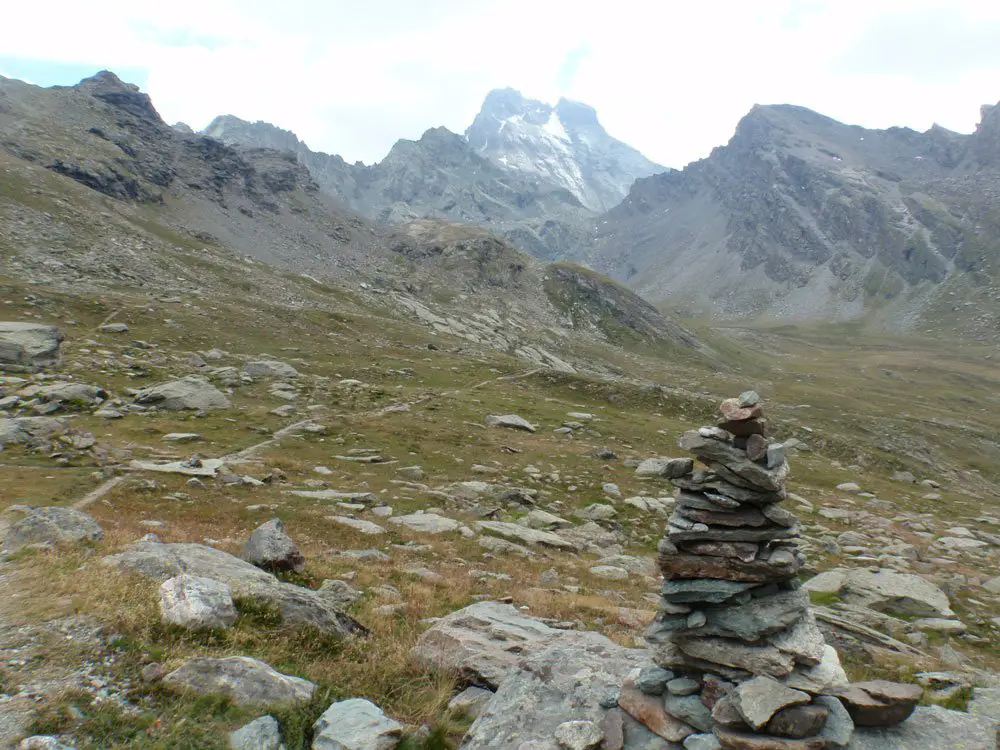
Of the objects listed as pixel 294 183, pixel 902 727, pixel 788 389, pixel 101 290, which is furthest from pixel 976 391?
pixel 294 183

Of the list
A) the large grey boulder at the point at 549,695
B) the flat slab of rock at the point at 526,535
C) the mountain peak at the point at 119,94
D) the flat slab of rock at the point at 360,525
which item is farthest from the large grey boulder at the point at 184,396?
the mountain peak at the point at 119,94

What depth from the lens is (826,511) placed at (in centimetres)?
3572

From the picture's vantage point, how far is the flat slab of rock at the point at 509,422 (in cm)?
4716

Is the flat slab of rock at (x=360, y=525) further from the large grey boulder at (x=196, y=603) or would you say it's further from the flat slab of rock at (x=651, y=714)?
the flat slab of rock at (x=651, y=714)

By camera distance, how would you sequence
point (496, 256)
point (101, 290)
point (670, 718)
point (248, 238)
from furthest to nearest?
point (496, 256) < point (248, 238) < point (101, 290) < point (670, 718)

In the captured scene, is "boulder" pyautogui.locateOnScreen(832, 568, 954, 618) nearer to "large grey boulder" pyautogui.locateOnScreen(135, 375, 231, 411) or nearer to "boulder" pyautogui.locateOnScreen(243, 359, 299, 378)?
"large grey boulder" pyautogui.locateOnScreen(135, 375, 231, 411)

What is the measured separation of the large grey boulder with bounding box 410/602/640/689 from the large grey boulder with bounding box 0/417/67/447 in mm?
26014

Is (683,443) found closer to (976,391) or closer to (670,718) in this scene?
(670,718)

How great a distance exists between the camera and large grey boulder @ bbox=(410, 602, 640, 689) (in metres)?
11.1

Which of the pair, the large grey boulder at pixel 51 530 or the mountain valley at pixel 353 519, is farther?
the large grey boulder at pixel 51 530

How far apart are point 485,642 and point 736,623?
17.4 feet

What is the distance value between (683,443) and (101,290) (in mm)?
76501

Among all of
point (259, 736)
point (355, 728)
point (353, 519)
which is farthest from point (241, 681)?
point (353, 519)

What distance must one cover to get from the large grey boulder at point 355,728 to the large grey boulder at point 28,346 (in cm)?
4230
